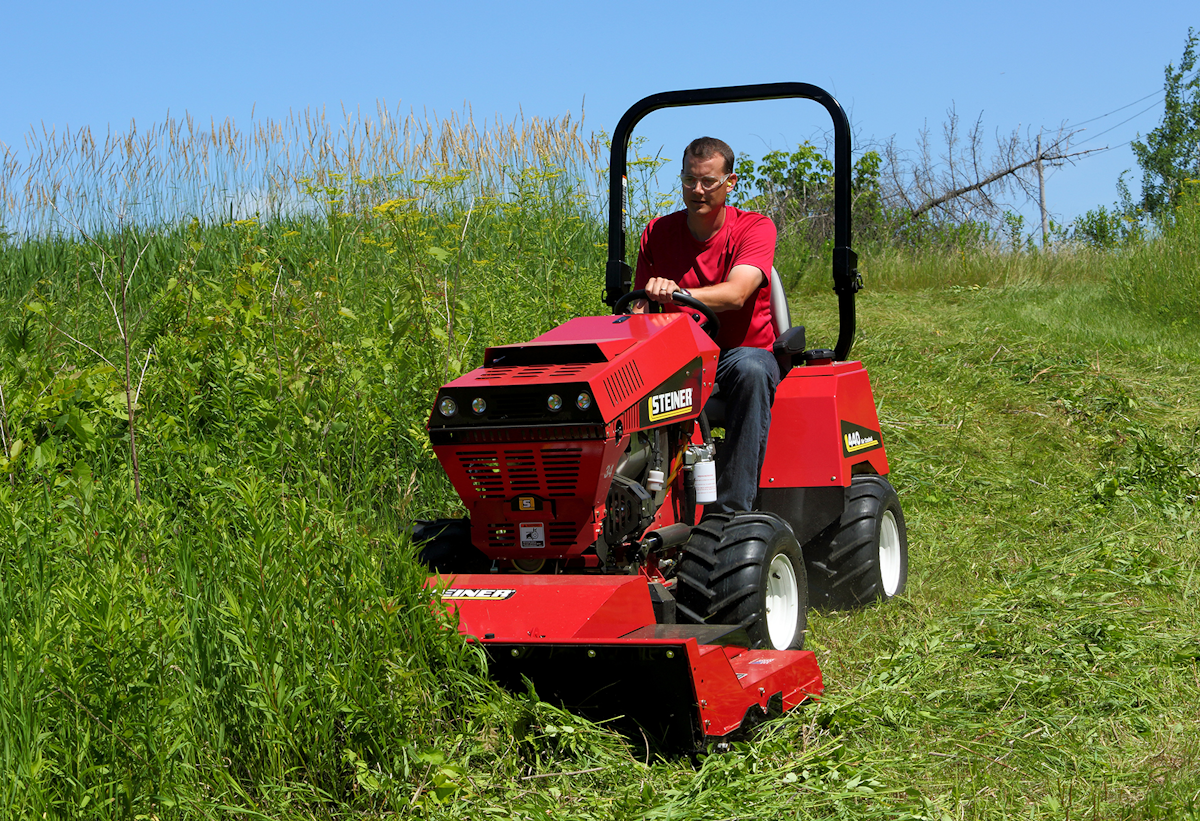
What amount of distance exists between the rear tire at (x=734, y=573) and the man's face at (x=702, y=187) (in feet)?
4.15

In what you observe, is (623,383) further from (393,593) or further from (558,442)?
(393,593)

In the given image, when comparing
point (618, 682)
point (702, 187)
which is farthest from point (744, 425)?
point (618, 682)

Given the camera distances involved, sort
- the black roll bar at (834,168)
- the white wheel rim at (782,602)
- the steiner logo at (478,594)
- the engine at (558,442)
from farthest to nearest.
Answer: the black roll bar at (834,168) → the white wheel rim at (782,602) → the engine at (558,442) → the steiner logo at (478,594)

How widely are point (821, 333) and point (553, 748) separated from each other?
7.54m

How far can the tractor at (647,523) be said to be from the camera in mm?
3094

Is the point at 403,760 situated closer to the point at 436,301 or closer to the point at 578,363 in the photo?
the point at 578,363

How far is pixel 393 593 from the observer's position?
10.1 feet

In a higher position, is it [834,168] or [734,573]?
[834,168]

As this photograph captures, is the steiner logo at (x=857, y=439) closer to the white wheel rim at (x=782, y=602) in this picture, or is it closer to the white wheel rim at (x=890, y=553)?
the white wheel rim at (x=890, y=553)

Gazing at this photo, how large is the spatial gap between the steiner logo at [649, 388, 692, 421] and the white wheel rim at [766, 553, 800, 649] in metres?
0.60

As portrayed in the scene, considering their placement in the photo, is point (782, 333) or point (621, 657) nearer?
point (621, 657)

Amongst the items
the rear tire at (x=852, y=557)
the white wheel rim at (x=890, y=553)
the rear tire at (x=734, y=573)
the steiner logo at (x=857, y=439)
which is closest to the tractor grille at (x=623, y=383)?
the rear tire at (x=734, y=573)

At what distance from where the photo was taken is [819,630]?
4410 mm

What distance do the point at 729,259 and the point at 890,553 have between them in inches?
59.7
